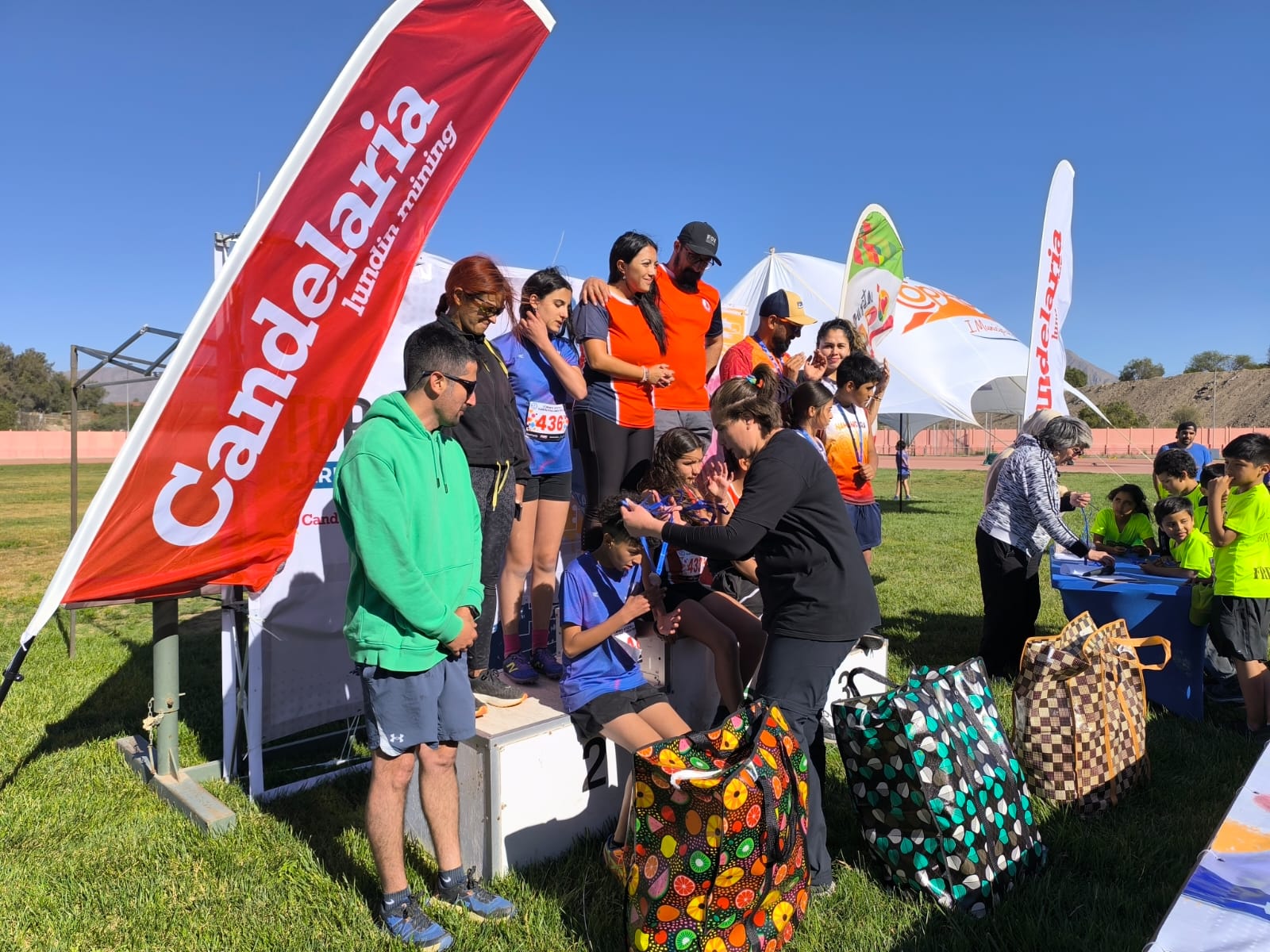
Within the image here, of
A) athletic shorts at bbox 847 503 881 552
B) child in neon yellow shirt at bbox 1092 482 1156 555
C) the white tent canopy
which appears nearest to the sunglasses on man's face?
athletic shorts at bbox 847 503 881 552

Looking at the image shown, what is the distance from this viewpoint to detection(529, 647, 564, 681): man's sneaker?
151 inches

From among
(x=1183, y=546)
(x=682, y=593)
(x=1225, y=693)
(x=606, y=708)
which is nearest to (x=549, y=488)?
(x=682, y=593)

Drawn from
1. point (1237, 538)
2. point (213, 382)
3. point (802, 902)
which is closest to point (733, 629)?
point (802, 902)

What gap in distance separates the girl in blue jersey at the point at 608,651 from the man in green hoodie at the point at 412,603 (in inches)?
22.6

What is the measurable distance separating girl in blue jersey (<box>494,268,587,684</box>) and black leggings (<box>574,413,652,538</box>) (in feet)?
0.42

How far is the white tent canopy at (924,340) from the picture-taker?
52.8 ft

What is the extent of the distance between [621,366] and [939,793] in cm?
228

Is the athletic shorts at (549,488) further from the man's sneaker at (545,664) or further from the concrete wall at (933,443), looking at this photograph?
the concrete wall at (933,443)

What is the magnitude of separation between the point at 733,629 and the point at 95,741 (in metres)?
3.42

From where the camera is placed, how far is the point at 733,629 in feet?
12.1

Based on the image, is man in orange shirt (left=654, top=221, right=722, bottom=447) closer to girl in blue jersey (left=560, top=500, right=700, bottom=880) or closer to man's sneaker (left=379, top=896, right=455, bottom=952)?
girl in blue jersey (left=560, top=500, right=700, bottom=880)

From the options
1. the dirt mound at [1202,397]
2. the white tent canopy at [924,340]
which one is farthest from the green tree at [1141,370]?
the white tent canopy at [924,340]

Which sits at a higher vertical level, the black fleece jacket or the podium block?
the black fleece jacket

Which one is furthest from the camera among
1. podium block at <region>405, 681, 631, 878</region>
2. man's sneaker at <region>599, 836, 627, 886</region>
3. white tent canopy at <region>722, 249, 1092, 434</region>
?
white tent canopy at <region>722, 249, 1092, 434</region>
